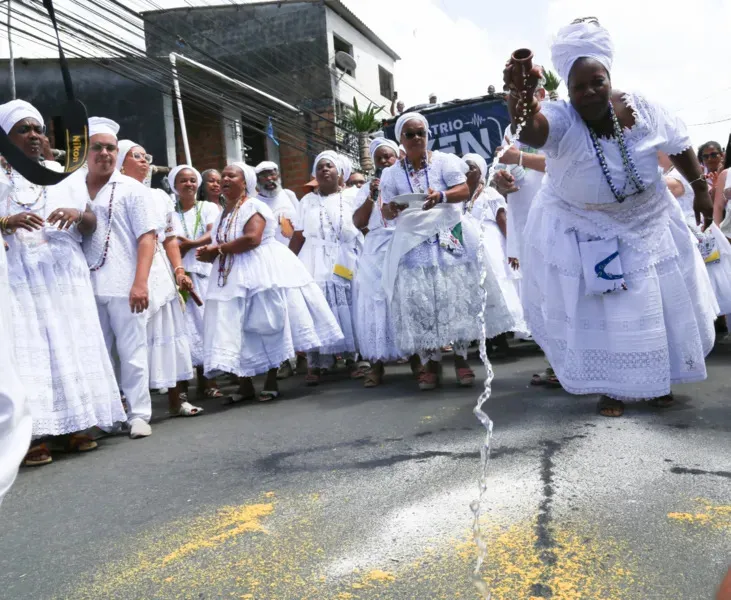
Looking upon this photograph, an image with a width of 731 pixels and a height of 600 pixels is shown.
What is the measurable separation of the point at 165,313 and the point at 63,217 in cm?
133

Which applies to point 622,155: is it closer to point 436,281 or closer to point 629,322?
point 629,322

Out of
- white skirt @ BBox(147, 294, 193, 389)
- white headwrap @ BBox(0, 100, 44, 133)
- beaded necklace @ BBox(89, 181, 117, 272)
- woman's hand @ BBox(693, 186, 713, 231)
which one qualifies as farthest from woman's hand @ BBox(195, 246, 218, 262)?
woman's hand @ BBox(693, 186, 713, 231)

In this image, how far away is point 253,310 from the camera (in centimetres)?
638

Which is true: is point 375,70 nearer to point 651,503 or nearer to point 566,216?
point 566,216

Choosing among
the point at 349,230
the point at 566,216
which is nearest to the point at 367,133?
the point at 349,230

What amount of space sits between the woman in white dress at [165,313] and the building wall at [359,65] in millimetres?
18148

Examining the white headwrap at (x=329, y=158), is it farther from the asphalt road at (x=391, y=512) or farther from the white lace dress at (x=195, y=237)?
the asphalt road at (x=391, y=512)

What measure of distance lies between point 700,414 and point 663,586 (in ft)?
7.75

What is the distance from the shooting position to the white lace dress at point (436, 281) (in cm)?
592

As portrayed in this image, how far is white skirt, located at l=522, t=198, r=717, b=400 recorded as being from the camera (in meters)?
4.24

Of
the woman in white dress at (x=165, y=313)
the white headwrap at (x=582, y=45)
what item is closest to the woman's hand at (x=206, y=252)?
the woman in white dress at (x=165, y=313)

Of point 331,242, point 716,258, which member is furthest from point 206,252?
point 716,258

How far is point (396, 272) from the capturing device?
19.8 ft

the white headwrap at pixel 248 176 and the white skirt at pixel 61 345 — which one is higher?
the white headwrap at pixel 248 176
